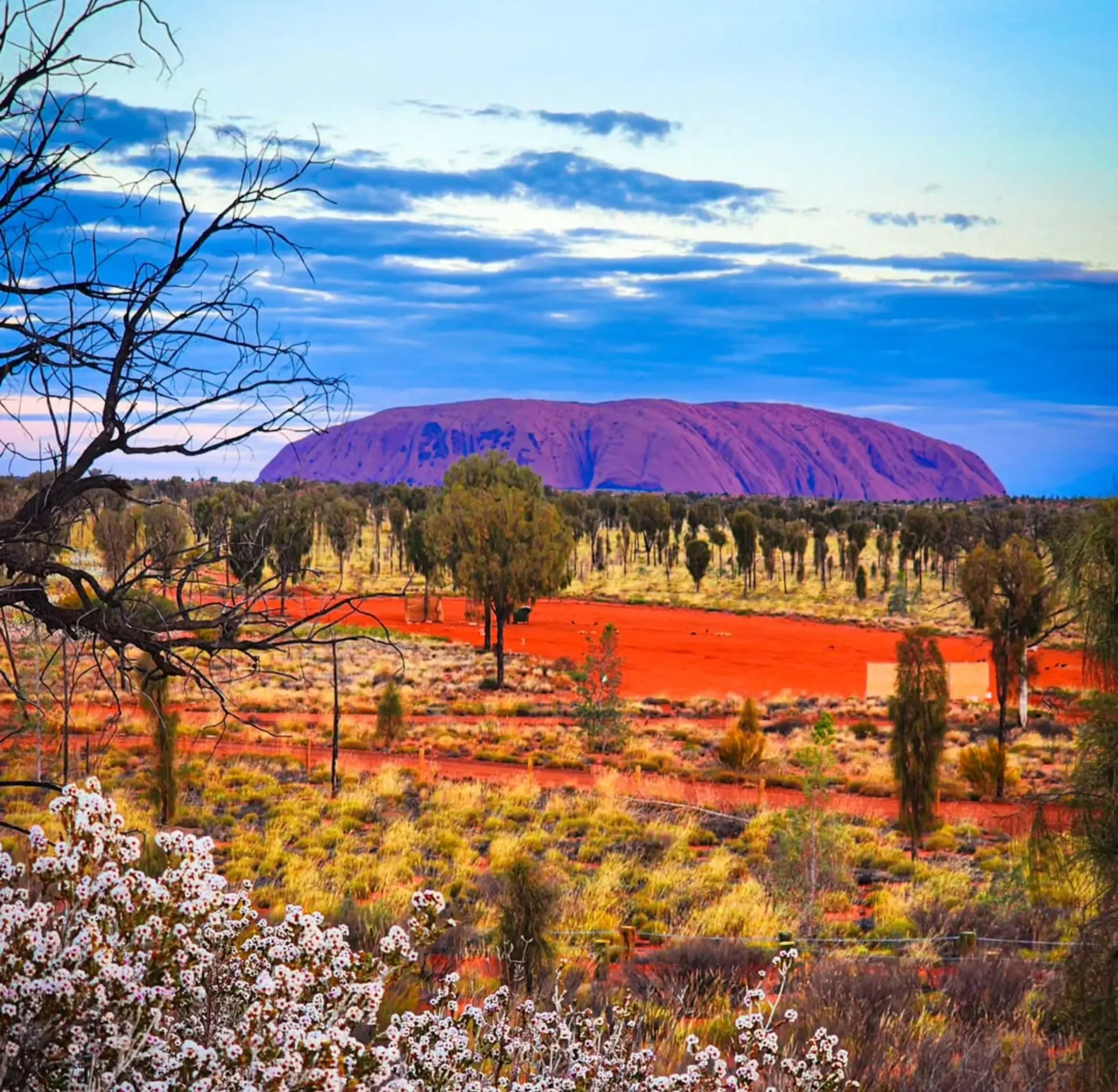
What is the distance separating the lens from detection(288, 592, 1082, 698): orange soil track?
40625 mm

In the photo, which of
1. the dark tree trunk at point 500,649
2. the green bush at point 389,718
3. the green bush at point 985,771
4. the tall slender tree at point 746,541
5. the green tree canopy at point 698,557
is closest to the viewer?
the green bush at point 985,771

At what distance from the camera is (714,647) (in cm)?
4959

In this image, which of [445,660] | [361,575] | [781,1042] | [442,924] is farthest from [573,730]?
[361,575]

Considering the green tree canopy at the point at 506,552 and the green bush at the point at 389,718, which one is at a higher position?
the green tree canopy at the point at 506,552

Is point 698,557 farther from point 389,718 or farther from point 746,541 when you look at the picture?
point 389,718

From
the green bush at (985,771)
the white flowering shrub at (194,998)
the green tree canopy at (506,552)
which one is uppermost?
the green tree canopy at (506,552)

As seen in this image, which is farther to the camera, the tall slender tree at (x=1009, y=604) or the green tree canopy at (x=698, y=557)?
the green tree canopy at (x=698, y=557)

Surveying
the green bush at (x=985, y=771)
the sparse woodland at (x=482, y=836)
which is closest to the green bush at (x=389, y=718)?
the sparse woodland at (x=482, y=836)

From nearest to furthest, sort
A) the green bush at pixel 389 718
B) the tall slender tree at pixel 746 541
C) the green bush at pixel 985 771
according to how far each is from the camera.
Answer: the green bush at pixel 985 771, the green bush at pixel 389 718, the tall slender tree at pixel 746 541

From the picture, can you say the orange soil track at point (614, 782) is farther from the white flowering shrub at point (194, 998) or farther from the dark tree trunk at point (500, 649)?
the white flowering shrub at point (194, 998)

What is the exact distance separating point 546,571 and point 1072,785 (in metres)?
29.4

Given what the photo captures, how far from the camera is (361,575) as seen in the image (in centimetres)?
7262

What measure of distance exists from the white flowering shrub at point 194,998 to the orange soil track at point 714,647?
29.7 meters

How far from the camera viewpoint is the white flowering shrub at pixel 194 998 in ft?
11.5
